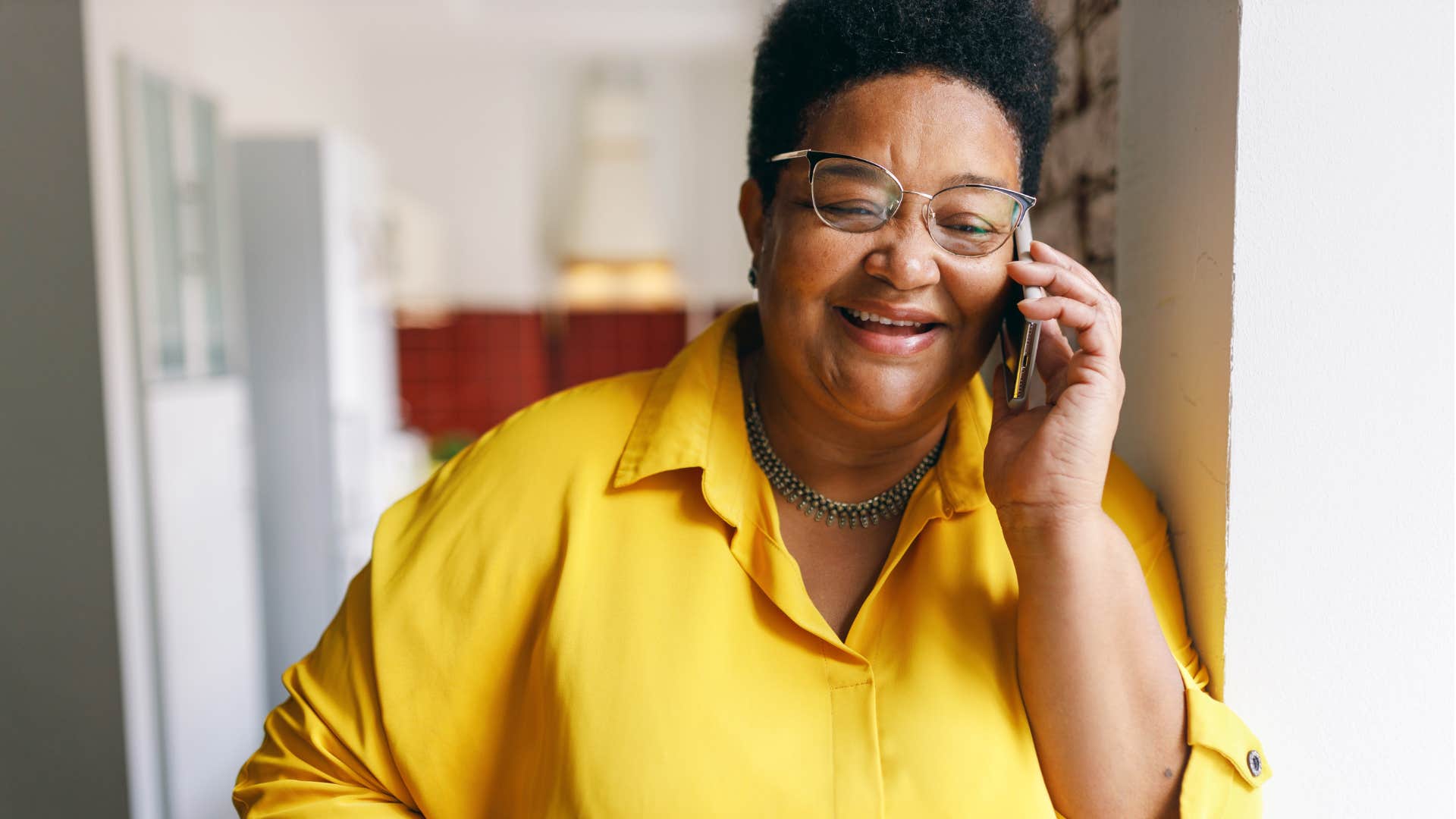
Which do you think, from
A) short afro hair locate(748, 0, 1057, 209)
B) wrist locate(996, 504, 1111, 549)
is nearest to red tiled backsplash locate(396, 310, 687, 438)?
short afro hair locate(748, 0, 1057, 209)

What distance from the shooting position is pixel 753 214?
1351 mm

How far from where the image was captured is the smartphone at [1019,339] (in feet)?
3.62

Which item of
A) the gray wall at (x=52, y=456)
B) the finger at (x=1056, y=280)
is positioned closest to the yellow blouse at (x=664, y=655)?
the finger at (x=1056, y=280)

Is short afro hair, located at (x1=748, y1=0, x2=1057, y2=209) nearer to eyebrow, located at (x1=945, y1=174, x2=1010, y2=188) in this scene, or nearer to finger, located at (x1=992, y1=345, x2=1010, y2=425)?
eyebrow, located at (x1=945, y1=174, x2=1010, y2=188)

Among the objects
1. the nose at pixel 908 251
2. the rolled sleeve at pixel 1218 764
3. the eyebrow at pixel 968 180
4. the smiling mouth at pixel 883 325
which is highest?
the eyebrow at pixel 968 180

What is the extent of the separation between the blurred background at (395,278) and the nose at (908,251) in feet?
1.05

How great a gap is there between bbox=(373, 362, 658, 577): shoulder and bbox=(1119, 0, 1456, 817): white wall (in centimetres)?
70

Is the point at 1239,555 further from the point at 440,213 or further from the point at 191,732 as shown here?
the point at 440,213

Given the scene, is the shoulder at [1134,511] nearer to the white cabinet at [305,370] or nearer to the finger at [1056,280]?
the finger at [1056,280]

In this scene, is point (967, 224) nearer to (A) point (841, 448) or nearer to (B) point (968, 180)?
(B) point (968, 180)

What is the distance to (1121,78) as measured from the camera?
1.40 m

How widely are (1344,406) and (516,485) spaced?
0.93m

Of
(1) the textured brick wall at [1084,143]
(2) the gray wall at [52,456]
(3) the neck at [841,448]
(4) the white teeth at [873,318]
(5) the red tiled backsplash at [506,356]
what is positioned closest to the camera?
(4) the white teeth at [873,318]

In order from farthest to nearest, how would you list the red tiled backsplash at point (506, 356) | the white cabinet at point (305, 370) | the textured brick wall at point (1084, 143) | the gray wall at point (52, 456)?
the red tiled backsplash at point (506, 356), the white cabinet at point (305, 370), the gray wall at point (52, 456), the textured brick wall at point (1084, 143)
